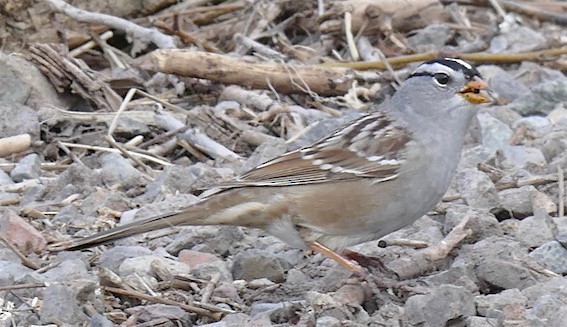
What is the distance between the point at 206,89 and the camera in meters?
7.01

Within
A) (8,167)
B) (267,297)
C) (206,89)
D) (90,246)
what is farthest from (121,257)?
(206,89)

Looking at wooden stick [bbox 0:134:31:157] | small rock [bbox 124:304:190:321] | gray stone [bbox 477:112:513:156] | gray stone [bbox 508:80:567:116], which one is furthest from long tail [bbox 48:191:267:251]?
gray stone [bbox 508:80:567:116]

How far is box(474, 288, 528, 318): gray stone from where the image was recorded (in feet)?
14.5

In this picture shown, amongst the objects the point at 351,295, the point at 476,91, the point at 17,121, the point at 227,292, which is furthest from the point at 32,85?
the point at 351,295

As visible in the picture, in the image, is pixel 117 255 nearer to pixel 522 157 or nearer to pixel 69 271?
pixel 69 271

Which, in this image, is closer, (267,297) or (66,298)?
(66,298)

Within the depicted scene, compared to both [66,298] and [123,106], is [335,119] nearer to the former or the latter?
[123,106]

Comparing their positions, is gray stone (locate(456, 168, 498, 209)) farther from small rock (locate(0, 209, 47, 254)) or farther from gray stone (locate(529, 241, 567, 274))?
small rock (locate(0, 209, 47, 254))

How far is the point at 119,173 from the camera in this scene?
19.6 ft

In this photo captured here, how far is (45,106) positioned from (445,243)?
256cm

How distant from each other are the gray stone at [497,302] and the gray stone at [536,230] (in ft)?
2.12

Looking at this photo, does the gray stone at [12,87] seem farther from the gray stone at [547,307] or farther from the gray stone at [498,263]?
the gray stone at [547,307]

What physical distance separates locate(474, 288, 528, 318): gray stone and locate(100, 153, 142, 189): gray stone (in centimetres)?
201

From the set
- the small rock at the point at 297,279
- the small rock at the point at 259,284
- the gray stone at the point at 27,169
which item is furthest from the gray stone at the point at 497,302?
the gray stone at the point at 27,169
